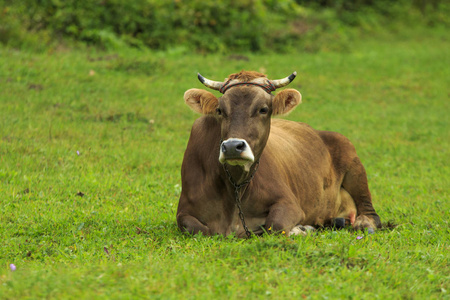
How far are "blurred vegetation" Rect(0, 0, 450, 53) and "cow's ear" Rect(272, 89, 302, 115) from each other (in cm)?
1235

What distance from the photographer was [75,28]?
63.9 feet

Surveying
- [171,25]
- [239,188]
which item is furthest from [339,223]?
[171,25]

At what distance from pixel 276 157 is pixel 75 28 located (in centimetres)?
1341

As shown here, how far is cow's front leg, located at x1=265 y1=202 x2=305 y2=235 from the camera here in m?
6.88

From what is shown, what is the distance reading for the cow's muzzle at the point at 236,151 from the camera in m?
6.22

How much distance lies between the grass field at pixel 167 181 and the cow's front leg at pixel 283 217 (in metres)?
0.36

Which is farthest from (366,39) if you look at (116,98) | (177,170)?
(177,170)

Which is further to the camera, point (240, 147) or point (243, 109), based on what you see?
point (243, 109)

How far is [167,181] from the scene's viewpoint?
10.1 meters

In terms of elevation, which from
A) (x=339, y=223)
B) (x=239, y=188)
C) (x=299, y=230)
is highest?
(x=239, y=188)

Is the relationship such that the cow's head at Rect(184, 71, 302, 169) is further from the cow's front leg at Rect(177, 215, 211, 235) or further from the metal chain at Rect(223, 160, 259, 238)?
the cow's front leg at Rect(177, 215, 211, 235)

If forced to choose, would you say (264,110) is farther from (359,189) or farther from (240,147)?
(359,189)

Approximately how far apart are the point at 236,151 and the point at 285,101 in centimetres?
127

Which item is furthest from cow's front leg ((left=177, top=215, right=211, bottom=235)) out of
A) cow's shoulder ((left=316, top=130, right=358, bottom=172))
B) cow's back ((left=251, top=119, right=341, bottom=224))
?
cow's shoulder ((left=316, top=130, right=358, bottom=172))
